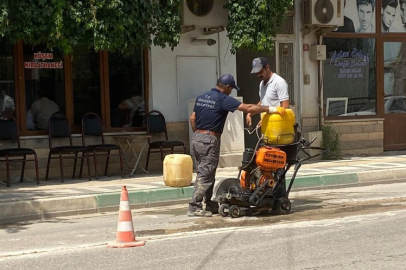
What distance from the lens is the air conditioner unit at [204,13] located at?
48.9 ft

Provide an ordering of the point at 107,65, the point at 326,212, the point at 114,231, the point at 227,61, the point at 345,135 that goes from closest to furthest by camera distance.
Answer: the point at 114,231 < the point at 326,212 < the point at 107,65 < the point at 227,61 < the point at 345,135

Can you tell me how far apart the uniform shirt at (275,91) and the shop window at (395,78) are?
9319 mm

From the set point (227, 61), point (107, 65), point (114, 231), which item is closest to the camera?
point (114, 231)

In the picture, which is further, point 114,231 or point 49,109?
point 49,109

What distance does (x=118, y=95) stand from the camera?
A: 15273 millimetres

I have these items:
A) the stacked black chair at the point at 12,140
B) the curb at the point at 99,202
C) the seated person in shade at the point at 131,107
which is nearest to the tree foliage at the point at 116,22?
the seated person in shade at the point at 131,107

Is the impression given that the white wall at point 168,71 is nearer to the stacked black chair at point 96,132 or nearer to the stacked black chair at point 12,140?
the stacked black chair at point 96,132

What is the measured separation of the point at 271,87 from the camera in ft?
33.0

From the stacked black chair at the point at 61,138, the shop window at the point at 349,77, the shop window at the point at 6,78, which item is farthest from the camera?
the shop window at the point at 349,77

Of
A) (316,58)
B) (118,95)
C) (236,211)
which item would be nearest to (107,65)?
(118,95)

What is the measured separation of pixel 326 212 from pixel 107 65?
6.56m

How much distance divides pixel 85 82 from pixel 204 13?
2.79 m

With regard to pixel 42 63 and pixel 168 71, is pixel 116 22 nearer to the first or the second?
pixel 42 63

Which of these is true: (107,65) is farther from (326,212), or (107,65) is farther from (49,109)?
(326,212)
